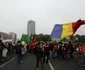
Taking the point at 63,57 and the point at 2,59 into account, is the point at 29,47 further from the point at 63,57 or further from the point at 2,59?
the point at 2,59

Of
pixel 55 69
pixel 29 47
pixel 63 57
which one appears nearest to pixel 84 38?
pixel 29 47

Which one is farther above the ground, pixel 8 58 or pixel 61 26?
pixel 61 26

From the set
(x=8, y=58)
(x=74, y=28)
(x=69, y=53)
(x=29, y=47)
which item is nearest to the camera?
(x=74, y=28)

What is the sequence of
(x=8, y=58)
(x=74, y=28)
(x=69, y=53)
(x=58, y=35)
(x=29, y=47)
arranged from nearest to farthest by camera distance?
(x=74, y=28), (x=58, y=35), (x=8, y=58), (x=69, y=53), (x=29, y=47)

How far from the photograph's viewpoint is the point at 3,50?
20703mm

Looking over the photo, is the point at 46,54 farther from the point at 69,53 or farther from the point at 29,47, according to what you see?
the point at 29,47

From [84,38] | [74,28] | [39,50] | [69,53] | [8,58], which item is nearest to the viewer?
[39,50]

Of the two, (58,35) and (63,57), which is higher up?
(58,35)

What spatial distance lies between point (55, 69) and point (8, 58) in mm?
8244

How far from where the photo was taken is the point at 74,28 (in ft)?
55.0

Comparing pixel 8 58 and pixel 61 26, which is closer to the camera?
pixel 61 26

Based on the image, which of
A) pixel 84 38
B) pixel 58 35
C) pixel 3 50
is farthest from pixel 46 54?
pixel 84 38

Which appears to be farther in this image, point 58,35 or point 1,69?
point 58,35

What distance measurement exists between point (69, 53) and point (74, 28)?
766 cm
